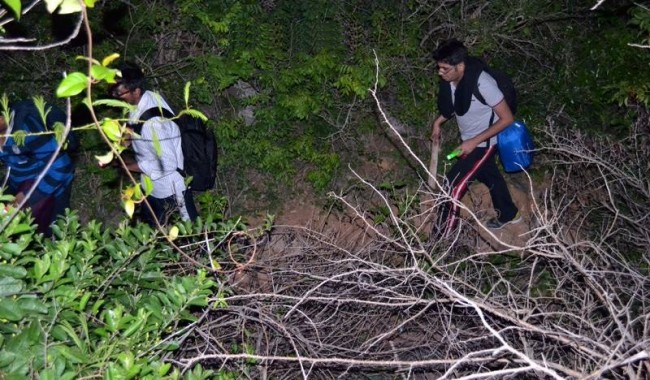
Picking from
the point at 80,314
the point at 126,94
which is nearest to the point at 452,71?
the point at 126,94

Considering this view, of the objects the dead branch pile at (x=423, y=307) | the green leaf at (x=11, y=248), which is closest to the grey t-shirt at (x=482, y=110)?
the dead branch pile at (x=423, y=307)

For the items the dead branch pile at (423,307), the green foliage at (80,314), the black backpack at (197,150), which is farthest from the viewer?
the black backpack at (197,150)

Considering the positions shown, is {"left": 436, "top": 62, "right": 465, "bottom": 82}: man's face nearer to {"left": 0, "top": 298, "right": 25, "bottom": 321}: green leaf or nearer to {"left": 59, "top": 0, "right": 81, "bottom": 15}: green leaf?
{"left": 0, "top": 298, "right": 25, "bottom": 321}: green leaf

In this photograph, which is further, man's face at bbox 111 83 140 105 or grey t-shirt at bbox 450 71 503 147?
grey t-shirt at bbox 450 71 503 147

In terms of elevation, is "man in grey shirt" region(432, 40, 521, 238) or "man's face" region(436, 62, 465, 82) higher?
"man's face" region(436, 62, 465, 82)

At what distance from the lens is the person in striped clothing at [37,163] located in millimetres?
5383

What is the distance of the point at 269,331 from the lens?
4992mm

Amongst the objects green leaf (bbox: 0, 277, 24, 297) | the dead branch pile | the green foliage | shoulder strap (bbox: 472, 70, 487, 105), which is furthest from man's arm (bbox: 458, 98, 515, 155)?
green leaf (bbox: 0, 277, 24, 297)

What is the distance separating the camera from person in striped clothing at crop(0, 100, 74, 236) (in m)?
5.38

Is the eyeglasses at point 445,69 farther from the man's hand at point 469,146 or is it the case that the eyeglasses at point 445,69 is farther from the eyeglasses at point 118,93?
the eyeglasses at point 118,93

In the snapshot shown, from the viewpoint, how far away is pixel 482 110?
6.46 m

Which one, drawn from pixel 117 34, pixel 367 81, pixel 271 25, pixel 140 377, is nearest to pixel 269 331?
pixel 140 377

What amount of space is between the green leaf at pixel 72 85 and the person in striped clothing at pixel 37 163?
10.4ft

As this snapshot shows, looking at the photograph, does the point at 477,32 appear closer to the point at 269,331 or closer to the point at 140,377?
the point at 269,331
